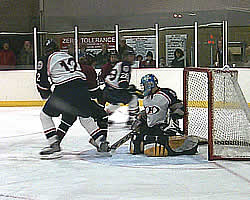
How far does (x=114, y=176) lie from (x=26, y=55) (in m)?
6.82

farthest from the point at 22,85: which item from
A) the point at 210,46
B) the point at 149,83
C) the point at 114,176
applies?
the point at 114,176

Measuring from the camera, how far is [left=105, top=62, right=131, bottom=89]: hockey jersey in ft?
25.2

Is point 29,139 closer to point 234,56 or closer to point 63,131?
point 63,131

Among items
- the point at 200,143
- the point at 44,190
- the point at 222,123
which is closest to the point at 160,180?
the point at 44,190

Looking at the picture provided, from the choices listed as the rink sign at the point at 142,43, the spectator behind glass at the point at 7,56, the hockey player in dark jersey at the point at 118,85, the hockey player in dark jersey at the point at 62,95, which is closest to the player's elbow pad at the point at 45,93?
the hockey player in dark jersey at the point at 62,95

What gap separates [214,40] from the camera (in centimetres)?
1065

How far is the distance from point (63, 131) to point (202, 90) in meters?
1.73

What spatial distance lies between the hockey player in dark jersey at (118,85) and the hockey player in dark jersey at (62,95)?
71.5 inches

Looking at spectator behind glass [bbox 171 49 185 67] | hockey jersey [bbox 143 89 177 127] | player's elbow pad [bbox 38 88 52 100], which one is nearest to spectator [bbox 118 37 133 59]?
spectator behind glass [bbox 171 49 185 67]

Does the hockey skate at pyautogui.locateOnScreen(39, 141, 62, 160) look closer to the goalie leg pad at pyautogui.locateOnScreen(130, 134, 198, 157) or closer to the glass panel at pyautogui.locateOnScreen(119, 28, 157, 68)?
the goalie leg pad at pyautogui.locateOnScreen(130, 134, 198, 157)

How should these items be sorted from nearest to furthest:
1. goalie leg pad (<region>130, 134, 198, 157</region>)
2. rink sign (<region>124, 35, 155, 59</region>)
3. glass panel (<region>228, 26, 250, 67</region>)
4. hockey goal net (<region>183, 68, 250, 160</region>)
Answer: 1. hockey goal net (<region>183, 68, 250, 160</region>)
2. goalie leg pad (<region>130, 134, 198, 157</region>)
3. glass panel (<region>228, 26, 250, 67</region>)
4. rink sign (<region>124, 35, 155, 59</region>)

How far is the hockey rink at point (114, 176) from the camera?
14.3ft

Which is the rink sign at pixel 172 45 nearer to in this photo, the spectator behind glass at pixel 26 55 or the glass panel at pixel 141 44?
the glass panel at pixel 141 44

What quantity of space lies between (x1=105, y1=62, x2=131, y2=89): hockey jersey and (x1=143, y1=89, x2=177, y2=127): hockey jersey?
74.0 inches
